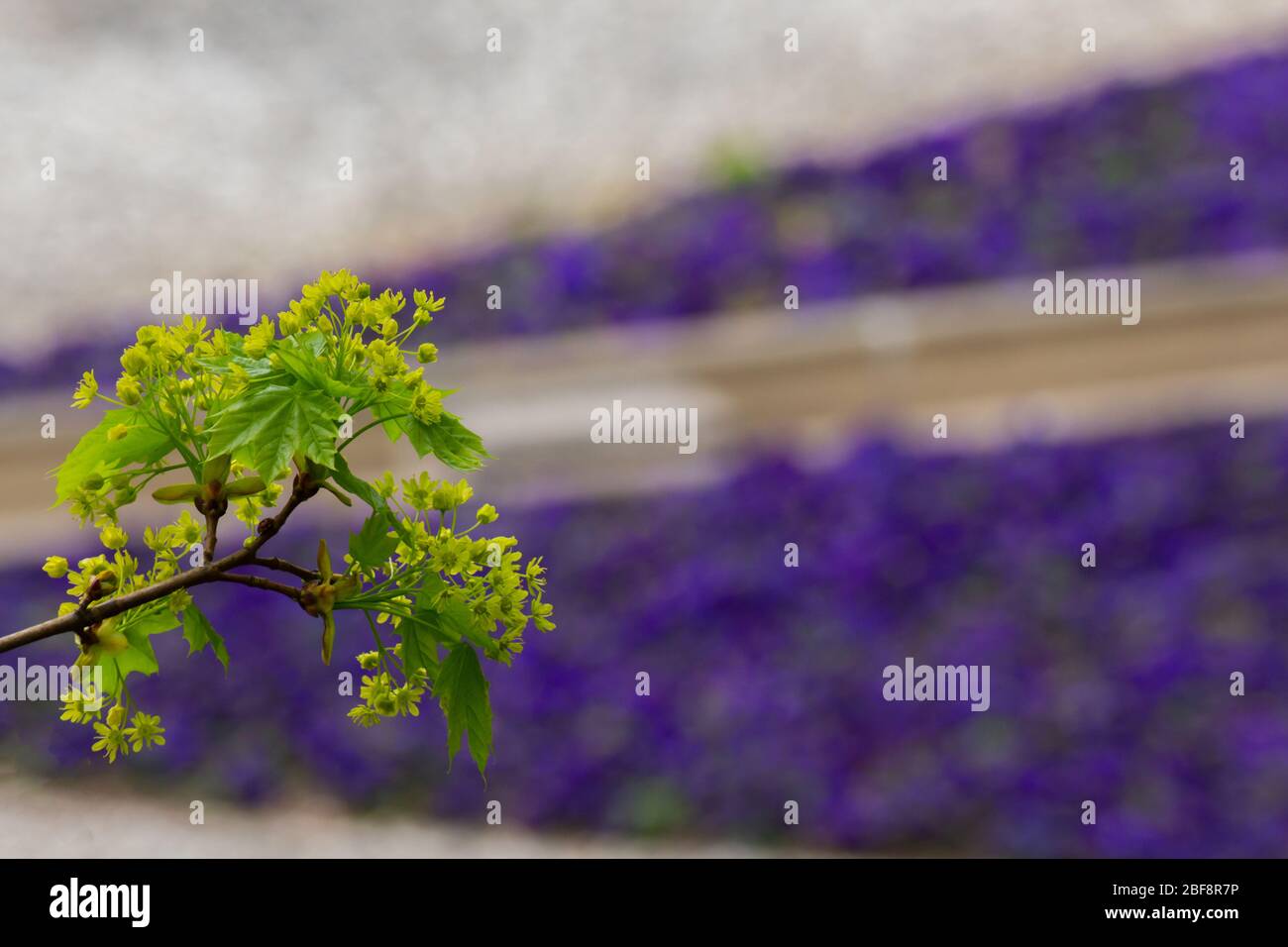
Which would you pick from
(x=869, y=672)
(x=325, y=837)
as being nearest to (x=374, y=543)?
(x=325, y=837)

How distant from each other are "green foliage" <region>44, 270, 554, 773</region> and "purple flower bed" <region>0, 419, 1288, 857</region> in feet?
7.47

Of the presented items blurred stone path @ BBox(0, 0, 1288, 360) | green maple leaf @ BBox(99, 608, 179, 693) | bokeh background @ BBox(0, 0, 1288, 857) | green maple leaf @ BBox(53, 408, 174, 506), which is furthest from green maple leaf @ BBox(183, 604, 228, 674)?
blurred stone path @ BBox(0, 0, 1288, 360)

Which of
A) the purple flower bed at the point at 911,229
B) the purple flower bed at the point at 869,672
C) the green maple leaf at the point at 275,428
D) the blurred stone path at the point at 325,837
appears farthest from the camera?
the purple flower bed at the point at 911,229

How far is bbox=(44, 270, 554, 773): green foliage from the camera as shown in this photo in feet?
2.66

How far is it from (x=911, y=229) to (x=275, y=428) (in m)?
4.21

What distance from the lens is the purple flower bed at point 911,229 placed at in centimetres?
451

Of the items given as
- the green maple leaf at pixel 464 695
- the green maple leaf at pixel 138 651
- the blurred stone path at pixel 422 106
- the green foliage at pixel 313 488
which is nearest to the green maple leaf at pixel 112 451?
the green foliage at pixel 313 488

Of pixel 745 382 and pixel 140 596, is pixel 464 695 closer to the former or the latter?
pixel 140 596

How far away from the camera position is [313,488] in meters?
0.85

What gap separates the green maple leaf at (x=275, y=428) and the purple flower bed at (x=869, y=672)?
2.37 m

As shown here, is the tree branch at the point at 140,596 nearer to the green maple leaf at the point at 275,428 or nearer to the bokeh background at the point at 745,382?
the green maple leaf at the point at 275,428

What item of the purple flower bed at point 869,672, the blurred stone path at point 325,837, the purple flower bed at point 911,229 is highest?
the purple flower bed at point 911,229

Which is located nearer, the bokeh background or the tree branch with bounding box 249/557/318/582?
the tree branch with bounding box 249/557/318/582

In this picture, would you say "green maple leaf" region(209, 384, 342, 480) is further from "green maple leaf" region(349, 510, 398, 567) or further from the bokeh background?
the bokeh background
